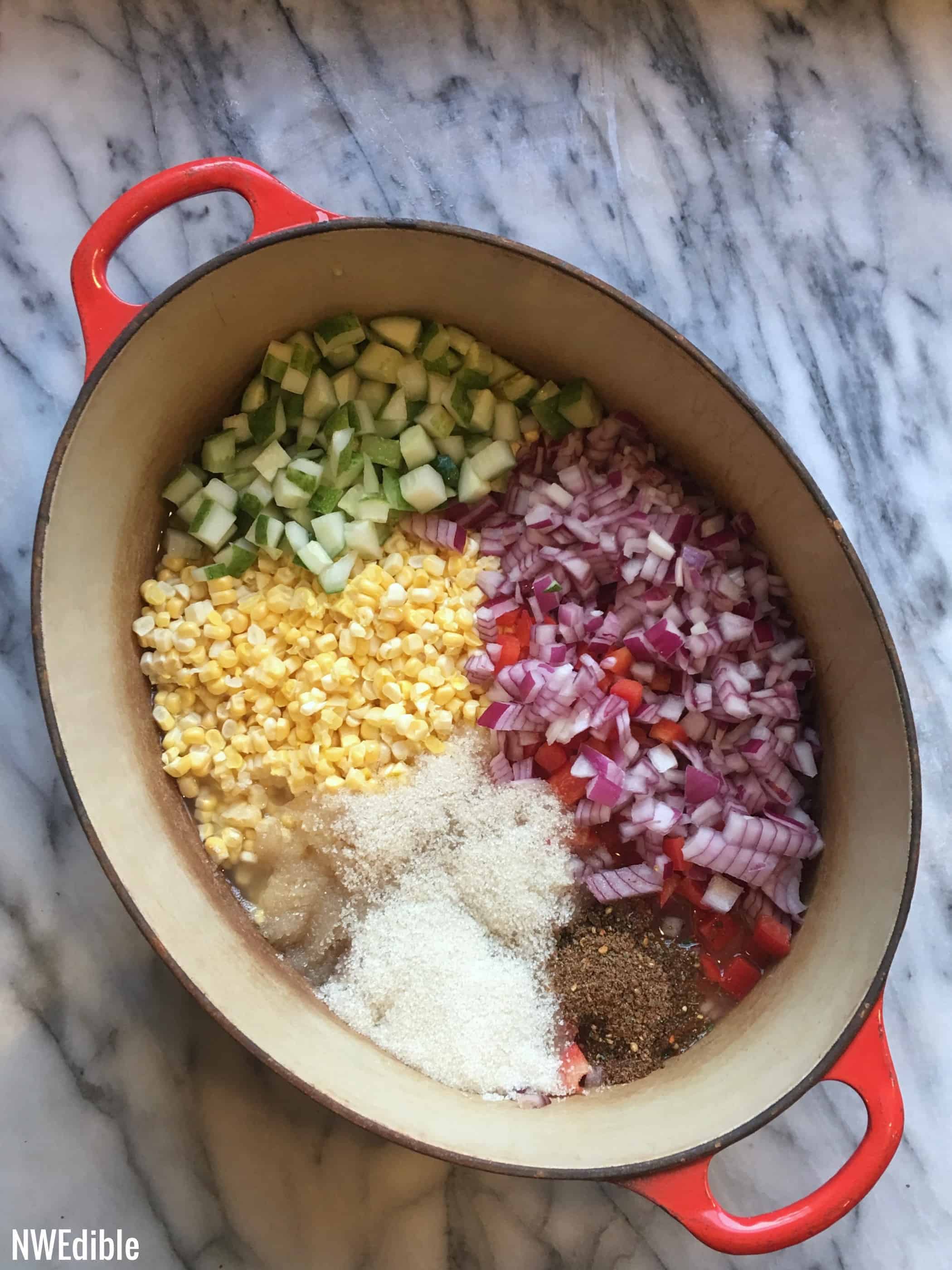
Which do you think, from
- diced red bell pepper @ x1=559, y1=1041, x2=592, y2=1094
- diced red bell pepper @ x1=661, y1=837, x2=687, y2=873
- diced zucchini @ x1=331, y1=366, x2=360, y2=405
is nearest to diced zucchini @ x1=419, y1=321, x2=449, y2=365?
diced zucchini @ x1=331, y1=366, x2=360, y2=405

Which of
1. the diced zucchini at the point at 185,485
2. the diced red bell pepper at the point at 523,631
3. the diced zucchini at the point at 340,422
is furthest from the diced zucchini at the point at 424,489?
the diced zucchini at the point at 185,485

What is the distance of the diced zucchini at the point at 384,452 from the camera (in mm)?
1419

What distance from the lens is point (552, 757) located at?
1368 millimetres

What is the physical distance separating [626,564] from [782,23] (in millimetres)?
909

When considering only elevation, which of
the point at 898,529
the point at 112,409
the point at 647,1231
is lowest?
the point at 647,1231

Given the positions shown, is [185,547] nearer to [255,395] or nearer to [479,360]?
[255,395]

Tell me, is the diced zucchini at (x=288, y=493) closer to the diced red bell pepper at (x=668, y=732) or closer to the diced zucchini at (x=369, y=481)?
the diced zucchini at (x=369, y=481)

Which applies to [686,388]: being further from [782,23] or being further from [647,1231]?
[647,1231]

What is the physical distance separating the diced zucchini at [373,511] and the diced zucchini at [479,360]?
0.23 metres

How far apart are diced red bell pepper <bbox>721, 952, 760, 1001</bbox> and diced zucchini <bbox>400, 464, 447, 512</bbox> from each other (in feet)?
2.55

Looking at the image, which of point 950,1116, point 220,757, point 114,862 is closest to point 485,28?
point 220,757

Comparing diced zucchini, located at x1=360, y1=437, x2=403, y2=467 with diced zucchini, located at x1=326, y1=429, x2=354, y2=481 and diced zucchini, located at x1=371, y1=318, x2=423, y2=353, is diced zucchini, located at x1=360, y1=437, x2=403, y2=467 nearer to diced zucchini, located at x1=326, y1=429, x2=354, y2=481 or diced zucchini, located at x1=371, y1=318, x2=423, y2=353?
diced zucchini, located at x1=326, y1=429, x2=354, y2=481

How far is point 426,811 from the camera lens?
4.44 ft

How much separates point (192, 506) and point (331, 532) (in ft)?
0.73
